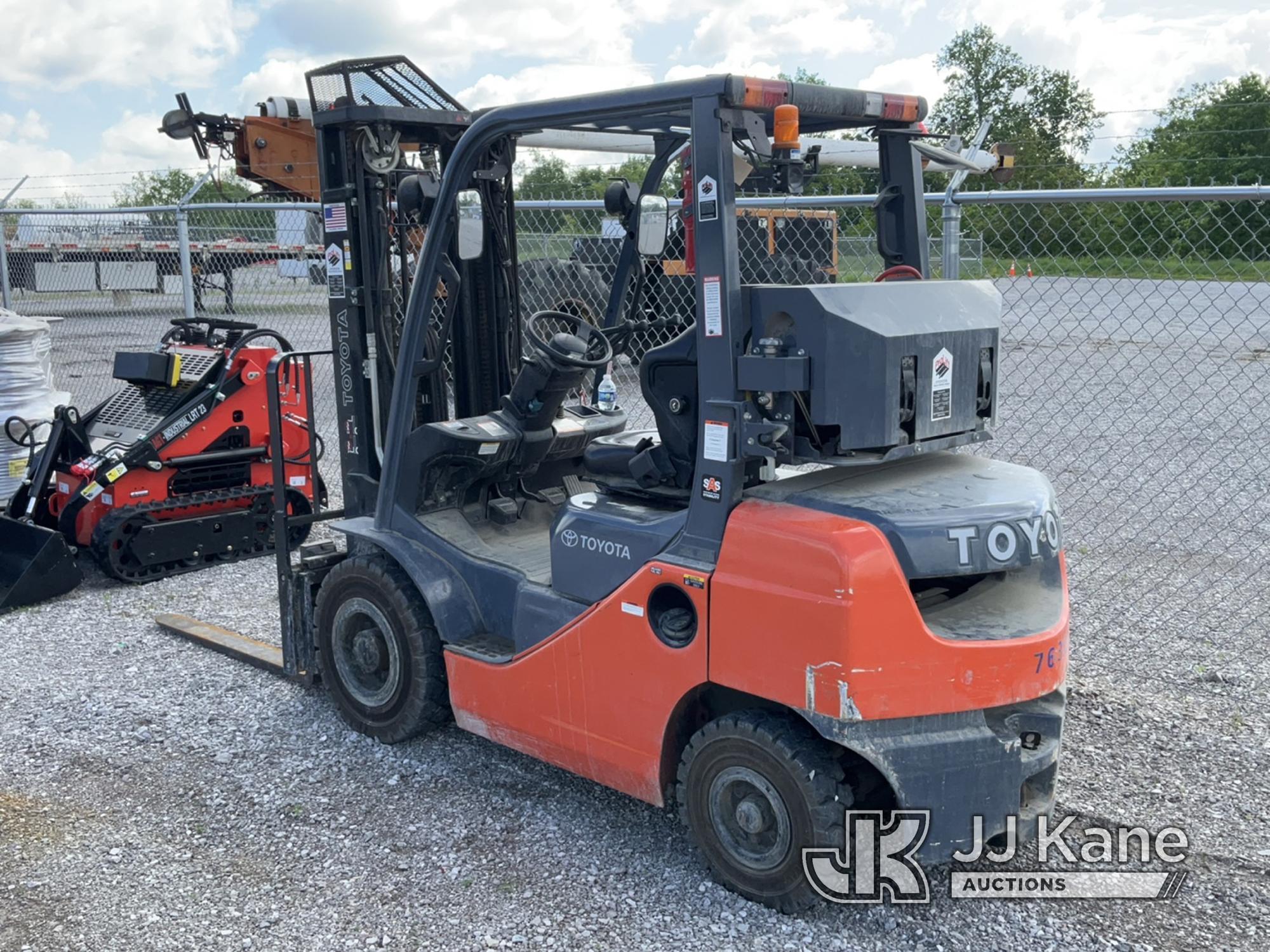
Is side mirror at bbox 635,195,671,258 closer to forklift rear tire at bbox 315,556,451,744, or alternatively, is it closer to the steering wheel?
the steering wheel

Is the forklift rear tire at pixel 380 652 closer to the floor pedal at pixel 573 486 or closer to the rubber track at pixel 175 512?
the floor pedal at pixel 573 486

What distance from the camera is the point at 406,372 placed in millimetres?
4336

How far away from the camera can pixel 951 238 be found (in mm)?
5473

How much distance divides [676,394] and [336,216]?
2158 millimetres

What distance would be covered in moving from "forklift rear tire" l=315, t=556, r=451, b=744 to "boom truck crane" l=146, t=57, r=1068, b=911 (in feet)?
0.05

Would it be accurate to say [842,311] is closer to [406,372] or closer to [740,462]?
[740,462]

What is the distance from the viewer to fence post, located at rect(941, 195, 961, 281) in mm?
5398

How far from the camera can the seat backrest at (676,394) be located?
361 cm

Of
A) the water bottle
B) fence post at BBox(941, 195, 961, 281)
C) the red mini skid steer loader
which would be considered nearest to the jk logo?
the water bottle

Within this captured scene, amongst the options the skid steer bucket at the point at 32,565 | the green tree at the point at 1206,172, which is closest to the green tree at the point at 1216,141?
the green tree at the point at 1206,172

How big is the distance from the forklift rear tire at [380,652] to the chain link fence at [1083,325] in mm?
1364

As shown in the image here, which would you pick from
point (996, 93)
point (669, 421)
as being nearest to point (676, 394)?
point (669, 421)

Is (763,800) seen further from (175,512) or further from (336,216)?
(175,512)

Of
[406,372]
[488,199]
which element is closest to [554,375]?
[406,372]
